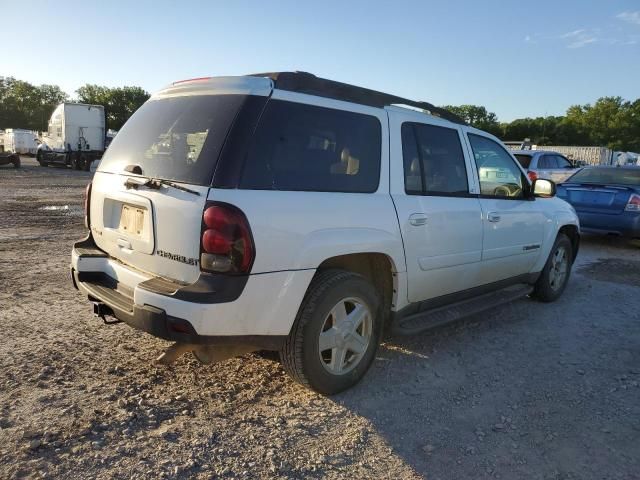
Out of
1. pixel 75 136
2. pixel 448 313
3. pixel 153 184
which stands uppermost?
pixel 75 136

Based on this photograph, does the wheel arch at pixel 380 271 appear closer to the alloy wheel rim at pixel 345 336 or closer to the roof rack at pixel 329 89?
the alloy wheel rim at pixel 345 336

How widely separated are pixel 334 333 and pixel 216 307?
917 mm

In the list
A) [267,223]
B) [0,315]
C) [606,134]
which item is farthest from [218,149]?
[606,134]

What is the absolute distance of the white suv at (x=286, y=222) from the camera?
109 inches

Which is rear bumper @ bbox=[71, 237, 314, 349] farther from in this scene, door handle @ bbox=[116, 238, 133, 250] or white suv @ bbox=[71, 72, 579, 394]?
door handle @ bbox=[116, 238, 133, 250]

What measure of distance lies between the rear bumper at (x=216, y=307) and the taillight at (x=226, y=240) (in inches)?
3.1

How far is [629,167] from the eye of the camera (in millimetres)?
9891

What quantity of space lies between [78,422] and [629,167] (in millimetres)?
10368

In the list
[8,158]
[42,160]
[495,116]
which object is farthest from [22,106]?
[495,116]

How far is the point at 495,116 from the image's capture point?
99.6 metres

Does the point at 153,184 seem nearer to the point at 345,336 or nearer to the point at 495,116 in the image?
the point at 345,336

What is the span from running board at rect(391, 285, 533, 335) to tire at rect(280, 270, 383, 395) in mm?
224

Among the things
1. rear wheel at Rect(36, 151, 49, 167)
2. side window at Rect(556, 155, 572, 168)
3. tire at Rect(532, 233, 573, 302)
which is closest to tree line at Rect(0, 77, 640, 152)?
rear wheel at Rect(36, 151, 49, 167)

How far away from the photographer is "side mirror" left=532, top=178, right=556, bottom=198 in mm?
5242
